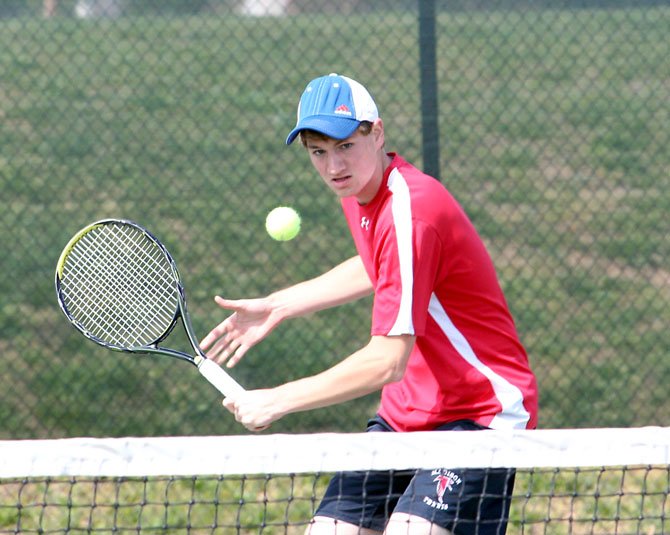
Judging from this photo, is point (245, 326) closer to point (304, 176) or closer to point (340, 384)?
point (340, 384)

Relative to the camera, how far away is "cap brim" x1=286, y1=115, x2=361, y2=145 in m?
2.98

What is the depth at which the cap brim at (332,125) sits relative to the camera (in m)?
2.98

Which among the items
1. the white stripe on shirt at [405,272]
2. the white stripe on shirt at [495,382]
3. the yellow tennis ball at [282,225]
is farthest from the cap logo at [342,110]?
the yellow tennis ball at [282,225]

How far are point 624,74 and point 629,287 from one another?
47.2 inches

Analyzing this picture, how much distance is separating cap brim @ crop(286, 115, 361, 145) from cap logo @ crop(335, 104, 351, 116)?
15mm

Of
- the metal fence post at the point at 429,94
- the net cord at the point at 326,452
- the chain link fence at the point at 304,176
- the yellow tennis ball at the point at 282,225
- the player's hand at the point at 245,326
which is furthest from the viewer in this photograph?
the chain link fence at the point at 304,176

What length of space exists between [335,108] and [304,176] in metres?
3.57

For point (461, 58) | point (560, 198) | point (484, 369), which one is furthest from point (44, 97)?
point (484, 369)

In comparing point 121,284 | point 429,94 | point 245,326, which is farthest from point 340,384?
point 429,94

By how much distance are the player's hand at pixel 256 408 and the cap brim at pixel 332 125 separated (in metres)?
0.71

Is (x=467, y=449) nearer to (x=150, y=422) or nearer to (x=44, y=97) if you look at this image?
(x=150, y=422)

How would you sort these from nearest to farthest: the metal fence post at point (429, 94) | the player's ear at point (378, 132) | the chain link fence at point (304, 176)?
the player's ear at point (378, 132) < the metal fence post at point (429, 94) < the chain link fence at point (304, 176)

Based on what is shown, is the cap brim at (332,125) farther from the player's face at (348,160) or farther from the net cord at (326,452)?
the net cord at (326,452)

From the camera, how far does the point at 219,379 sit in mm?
3064
